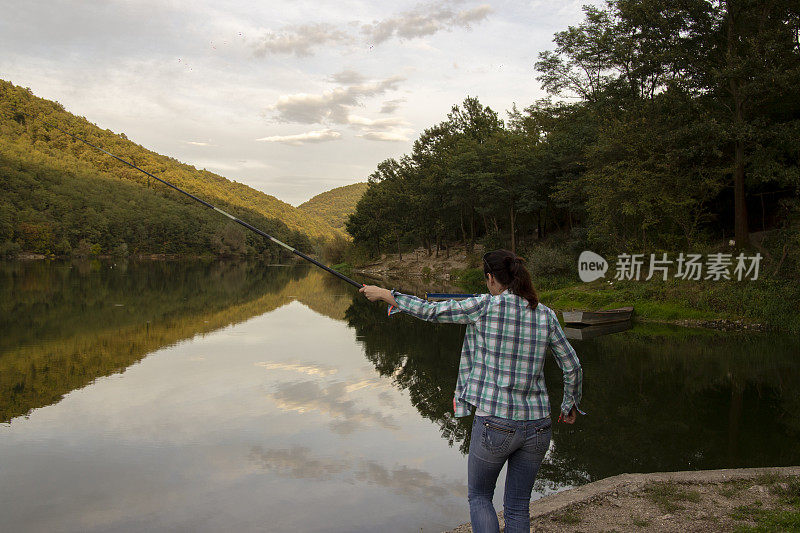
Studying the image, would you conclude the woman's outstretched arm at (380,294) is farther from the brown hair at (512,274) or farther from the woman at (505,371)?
the brown hair at (512,274)

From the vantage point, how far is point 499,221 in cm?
5516

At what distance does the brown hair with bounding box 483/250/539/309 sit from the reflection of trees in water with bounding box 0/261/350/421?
33.0 feet

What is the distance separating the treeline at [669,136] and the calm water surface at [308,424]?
28.0ft

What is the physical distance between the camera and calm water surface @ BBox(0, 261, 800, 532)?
21.5ft

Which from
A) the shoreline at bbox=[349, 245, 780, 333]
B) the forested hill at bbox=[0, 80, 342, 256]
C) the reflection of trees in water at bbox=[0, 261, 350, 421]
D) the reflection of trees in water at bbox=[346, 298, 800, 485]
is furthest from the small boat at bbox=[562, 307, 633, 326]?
the forested hill at bbox=[0, 80, 342, 256]

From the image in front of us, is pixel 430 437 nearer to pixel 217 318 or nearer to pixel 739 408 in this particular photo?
pixel 739 408

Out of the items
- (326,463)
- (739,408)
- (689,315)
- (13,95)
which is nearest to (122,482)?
(326,463)

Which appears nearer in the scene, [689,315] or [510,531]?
[510,531]

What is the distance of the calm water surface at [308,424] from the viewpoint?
657cm

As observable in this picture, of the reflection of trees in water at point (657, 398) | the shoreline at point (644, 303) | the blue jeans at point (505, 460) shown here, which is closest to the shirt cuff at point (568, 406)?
the blue jeans at point (505, 460)

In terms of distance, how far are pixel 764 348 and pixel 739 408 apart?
7494mm

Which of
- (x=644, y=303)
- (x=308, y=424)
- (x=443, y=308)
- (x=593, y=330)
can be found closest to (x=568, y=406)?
(x=443, y=308)

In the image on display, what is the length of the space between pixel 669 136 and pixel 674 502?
22.4 meters

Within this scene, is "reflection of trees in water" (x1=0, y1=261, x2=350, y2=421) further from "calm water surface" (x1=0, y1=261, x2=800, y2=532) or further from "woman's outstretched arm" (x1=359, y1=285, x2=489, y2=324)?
"woman's outstretched arm" (x1=359, y1=285, x2=489, y2=324)
